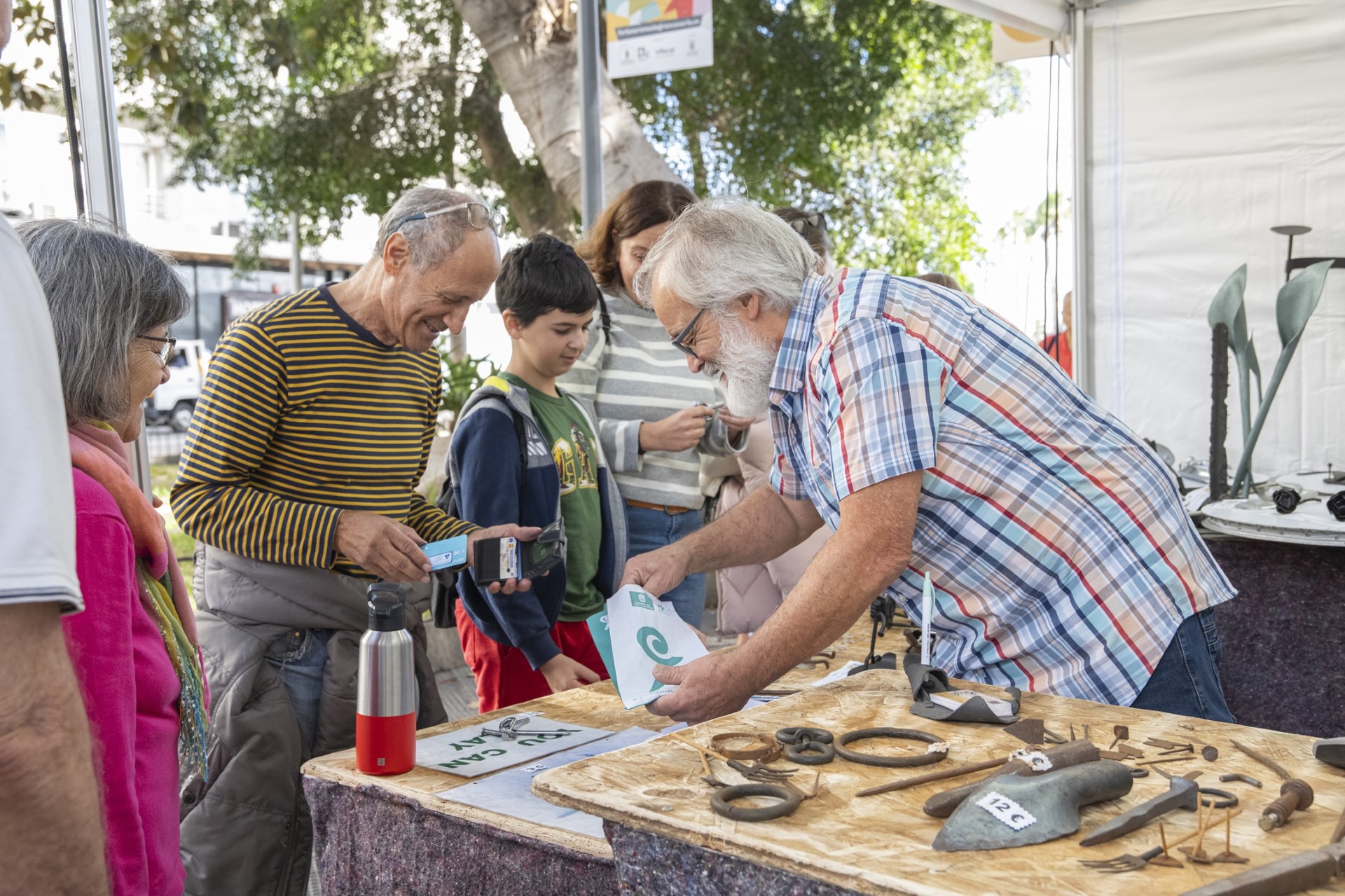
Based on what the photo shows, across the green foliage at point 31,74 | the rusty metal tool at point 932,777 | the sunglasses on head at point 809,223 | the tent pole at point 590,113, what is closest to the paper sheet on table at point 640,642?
the rusty metal tool at point 932,777

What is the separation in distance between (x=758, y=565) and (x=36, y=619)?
8.33 ft

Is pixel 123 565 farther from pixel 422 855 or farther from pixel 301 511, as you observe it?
pixel 301 511

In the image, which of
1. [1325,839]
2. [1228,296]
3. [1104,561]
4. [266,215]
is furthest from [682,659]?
[266,215]

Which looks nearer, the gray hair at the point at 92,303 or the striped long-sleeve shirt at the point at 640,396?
the gray hair at the point at 92,303

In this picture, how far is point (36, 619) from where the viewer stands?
3.07 feet

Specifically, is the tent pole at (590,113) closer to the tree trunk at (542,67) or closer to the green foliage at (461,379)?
the tree trunk at (542,67)

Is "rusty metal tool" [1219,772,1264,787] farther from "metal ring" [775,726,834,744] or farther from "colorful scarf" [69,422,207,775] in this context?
"colorful scarf" [69,422,207,775]

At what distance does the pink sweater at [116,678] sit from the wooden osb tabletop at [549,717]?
0.29 m

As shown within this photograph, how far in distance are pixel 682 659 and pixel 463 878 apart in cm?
51

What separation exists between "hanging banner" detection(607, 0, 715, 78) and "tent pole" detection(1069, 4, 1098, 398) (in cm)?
161

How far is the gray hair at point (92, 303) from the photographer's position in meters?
1.49

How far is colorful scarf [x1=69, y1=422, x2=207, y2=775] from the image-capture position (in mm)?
1526

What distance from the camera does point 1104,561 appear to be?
1884mm

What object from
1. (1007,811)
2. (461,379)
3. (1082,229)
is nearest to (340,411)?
(1007,811)
